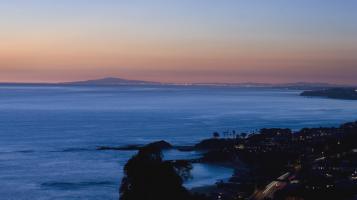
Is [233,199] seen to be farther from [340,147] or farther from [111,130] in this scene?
[111,130]

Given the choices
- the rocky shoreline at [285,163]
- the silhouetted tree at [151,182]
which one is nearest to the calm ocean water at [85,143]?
the rocky shoreline at [285,163]

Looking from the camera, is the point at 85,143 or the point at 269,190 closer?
the point at 269,190

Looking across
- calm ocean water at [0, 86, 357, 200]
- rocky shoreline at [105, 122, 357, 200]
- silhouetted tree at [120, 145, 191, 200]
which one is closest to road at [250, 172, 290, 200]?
rocky shoreline at [105, 122, 357, 200]

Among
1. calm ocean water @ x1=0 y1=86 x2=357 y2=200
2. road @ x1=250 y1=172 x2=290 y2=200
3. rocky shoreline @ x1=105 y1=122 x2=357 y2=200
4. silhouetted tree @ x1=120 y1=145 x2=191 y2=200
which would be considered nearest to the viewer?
silhouetted tree @ x1=120 y1=145 x2=191 y2=200

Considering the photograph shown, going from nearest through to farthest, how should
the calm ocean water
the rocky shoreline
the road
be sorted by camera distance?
the rocky shoreline
the road
the calm ocean water

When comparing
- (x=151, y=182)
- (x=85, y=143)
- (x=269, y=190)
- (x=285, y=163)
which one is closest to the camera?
(x=151, y=182)

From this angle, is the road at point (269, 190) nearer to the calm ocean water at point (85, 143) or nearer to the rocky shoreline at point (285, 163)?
the rocky shoreline at point (285, 163)

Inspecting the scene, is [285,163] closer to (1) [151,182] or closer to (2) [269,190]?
(2) [269,190]

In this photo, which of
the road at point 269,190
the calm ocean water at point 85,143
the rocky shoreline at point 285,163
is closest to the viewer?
the rocky shoreline at point 285,163

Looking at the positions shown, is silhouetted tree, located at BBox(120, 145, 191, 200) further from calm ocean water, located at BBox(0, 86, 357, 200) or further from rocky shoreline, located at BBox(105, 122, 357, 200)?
calm ocean water, located at BBox(0, 86, 357, 200)

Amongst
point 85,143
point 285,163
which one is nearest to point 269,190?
point 285,163

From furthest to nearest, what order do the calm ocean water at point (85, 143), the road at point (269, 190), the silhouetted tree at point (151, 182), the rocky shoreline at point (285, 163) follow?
the calm ocean water at point (85, 143)
the road at point (269, 190)
the rocky shoreline at point (285, 163)
the silhouetted tree at point (151, 182)

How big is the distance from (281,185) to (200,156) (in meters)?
16.3

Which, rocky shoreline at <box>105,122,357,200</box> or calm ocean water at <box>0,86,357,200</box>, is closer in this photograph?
rocky shoreline at <box>105,122,357,200</box>
